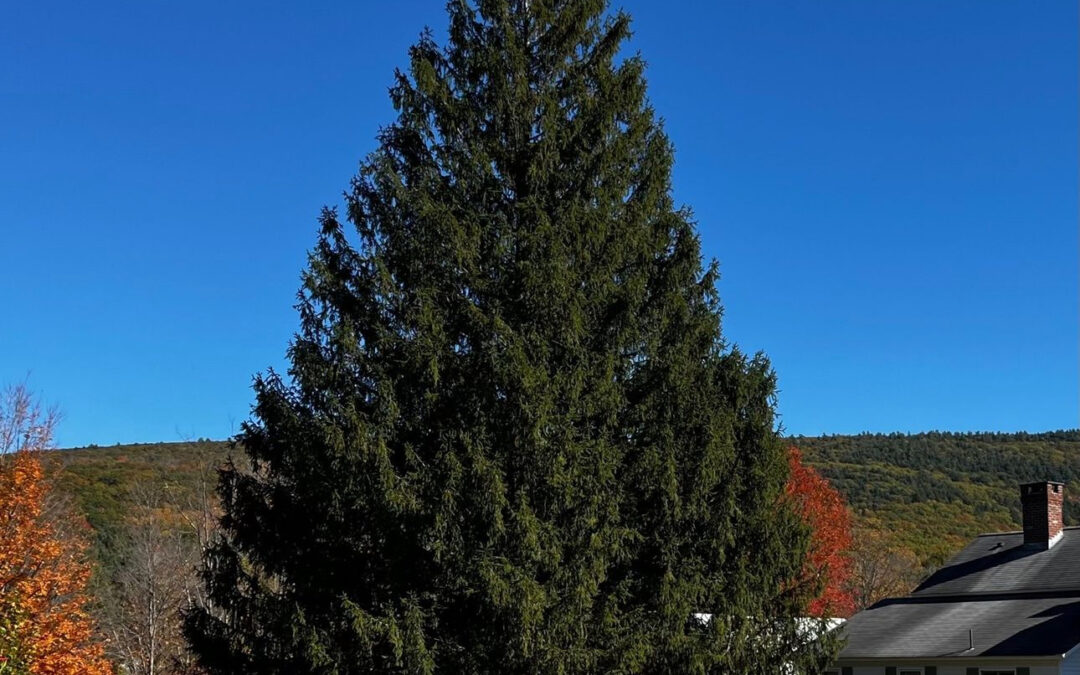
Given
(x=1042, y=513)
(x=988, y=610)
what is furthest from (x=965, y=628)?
(x=1042, y=513)

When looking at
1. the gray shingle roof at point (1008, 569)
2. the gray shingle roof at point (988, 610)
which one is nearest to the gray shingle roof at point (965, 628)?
the gray shingle roof at point (988, 610)

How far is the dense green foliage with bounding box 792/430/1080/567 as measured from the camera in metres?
63.1

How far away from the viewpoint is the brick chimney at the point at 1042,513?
90.0 feet

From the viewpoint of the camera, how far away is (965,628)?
24062 mm

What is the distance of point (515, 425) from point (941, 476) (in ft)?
236

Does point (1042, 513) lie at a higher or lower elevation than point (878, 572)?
higher

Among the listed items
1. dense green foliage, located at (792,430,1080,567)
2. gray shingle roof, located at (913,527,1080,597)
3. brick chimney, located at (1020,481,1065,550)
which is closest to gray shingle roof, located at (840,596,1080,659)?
gray shingle roof, located at (913,527,1080,597)

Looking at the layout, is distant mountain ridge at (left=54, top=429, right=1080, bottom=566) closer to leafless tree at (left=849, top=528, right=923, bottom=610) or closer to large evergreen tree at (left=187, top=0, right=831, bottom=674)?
leafless tree at (left=849, top=528, right=923, bottom=610)

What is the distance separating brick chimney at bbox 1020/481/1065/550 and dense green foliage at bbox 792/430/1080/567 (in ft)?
91.4

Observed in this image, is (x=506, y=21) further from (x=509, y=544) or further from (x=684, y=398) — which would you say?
(x=509, y=544)

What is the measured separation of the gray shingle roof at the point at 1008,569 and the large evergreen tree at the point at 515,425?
13.1 meters

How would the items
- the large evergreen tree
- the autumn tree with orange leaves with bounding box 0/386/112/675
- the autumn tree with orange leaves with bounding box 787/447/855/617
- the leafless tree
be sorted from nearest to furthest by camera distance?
1. the large evergreen tree
2. the autumn tree with orange leaves with bounding box 0/386/112/675
3. the autumn tree with orange leaves with bounding box 787/447/855/617
4. the leafless tree

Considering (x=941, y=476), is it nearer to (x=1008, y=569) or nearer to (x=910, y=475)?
(x=910, y=475)

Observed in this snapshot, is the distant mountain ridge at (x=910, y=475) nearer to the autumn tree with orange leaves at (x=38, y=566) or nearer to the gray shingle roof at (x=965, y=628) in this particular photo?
the autumn tree with orange leaves at (x=38, y=566)
